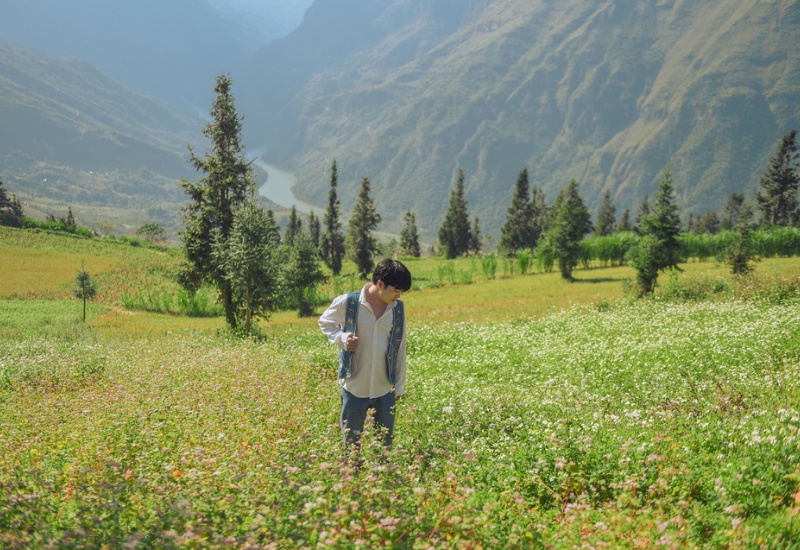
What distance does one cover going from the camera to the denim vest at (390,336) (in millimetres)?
6305

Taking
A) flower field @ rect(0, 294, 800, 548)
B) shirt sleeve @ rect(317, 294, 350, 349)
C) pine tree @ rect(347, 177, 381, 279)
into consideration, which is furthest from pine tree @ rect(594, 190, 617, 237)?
shirt sleeve @ rect(317, 294, 350, 349)

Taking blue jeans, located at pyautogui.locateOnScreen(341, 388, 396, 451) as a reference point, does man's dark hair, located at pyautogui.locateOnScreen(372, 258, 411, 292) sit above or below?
above

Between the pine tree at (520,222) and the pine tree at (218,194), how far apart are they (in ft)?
223

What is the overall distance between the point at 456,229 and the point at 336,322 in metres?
89.6

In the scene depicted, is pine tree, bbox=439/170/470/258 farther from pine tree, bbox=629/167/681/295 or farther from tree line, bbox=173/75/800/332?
pine tree, bbox=629/167/681/295

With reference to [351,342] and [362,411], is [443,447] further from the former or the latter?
[351,342]

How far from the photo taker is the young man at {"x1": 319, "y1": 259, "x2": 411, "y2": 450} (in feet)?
20.7

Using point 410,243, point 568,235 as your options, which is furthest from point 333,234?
point 568,235

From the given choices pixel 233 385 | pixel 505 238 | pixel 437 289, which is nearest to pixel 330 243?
pixel 437 289

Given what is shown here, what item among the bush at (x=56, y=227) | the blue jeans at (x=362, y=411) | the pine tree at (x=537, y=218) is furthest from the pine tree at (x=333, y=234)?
the blue jeans at (x=362, y=411)

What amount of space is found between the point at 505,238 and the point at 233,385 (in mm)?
86194

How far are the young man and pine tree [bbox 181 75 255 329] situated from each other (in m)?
20.0

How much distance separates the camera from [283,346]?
17375mm

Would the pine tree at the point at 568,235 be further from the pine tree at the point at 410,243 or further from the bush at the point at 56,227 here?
the bush at the point at 56,227
